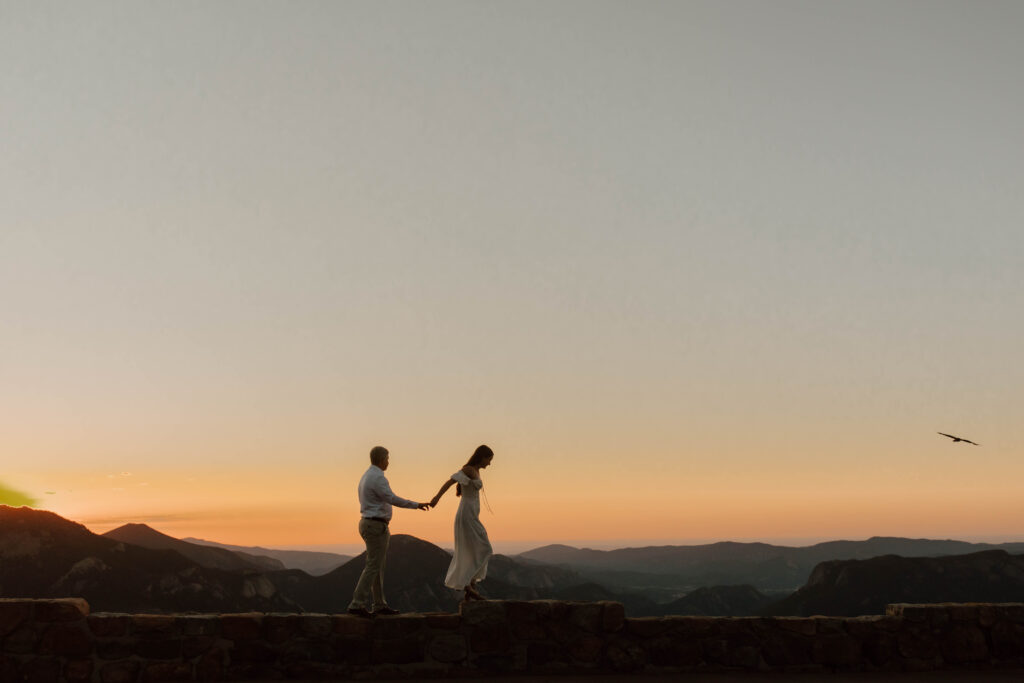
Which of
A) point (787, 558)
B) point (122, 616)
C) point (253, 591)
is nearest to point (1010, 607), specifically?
point (122, 616)

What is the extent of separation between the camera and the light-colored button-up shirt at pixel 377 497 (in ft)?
32.0

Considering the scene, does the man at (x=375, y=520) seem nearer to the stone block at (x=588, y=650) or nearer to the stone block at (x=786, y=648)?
the stone block at (x=588, y=650)

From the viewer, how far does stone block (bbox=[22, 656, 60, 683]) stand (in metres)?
9.30

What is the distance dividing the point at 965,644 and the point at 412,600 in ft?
343

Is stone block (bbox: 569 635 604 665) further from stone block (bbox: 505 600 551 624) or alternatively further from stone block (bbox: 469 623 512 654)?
stone block (bbox: 469 623 512 654)

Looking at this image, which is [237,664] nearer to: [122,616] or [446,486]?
[122,616]

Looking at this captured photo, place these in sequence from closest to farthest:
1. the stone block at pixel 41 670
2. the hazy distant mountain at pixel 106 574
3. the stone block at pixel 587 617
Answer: the stone block at pixel 41 670 < the stone block at pixel 587 617 < the hazy distant mountain at pixel 106 574

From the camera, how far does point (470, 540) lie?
10.2 metres

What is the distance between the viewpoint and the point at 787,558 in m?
195

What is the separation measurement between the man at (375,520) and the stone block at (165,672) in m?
1.92

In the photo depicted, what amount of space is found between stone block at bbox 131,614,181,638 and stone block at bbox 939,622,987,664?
30.6 ft

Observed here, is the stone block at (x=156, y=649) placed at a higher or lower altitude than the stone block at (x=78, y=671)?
higher

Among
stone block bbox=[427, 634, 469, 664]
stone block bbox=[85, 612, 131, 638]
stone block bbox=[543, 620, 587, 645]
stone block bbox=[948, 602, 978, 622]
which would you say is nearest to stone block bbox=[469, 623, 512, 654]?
stone block bbox=[427, 634, 469, 664]

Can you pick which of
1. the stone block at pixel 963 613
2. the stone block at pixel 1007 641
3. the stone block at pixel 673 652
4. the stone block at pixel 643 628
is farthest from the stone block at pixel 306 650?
the stone block at pixel 1007 641
